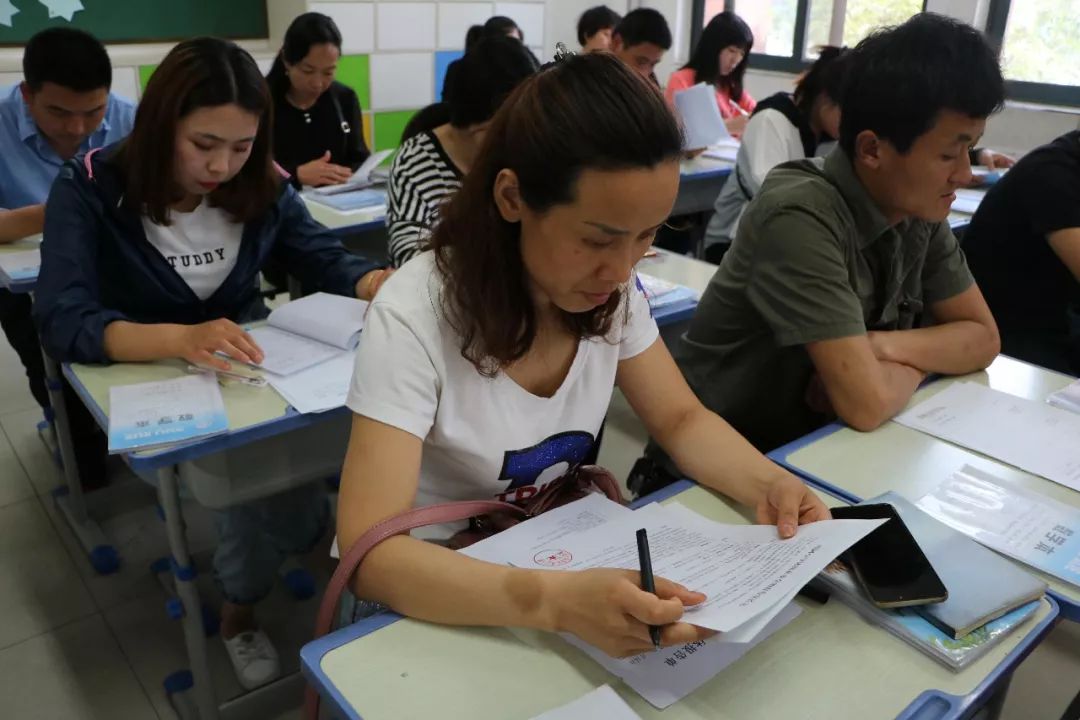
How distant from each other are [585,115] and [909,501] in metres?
0.70

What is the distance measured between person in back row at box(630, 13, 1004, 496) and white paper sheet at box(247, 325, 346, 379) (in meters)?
0.70

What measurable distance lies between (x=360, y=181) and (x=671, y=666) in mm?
2580

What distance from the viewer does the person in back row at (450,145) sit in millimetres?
1882

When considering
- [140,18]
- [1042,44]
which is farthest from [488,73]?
[1042,44]

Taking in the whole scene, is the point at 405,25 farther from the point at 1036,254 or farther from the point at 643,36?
the point at 1036,254

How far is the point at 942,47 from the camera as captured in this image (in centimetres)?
131

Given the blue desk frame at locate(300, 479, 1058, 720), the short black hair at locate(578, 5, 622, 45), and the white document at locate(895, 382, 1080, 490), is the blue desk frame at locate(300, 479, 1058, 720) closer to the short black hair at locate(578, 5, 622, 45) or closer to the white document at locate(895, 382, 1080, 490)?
the white document at locate(895, 382, 1080, 490)

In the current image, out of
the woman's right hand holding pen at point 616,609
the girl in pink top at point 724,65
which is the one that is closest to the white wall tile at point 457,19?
the girl in pink top at point 724,65

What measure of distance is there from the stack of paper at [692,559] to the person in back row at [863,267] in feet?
1.50

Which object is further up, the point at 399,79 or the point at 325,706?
the point at 399,79

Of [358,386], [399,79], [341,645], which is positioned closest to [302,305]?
[358,386]

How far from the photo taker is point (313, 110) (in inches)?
136

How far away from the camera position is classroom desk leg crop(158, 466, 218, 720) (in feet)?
4.75

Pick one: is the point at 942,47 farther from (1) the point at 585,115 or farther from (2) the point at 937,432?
(1) the point at 585,115
